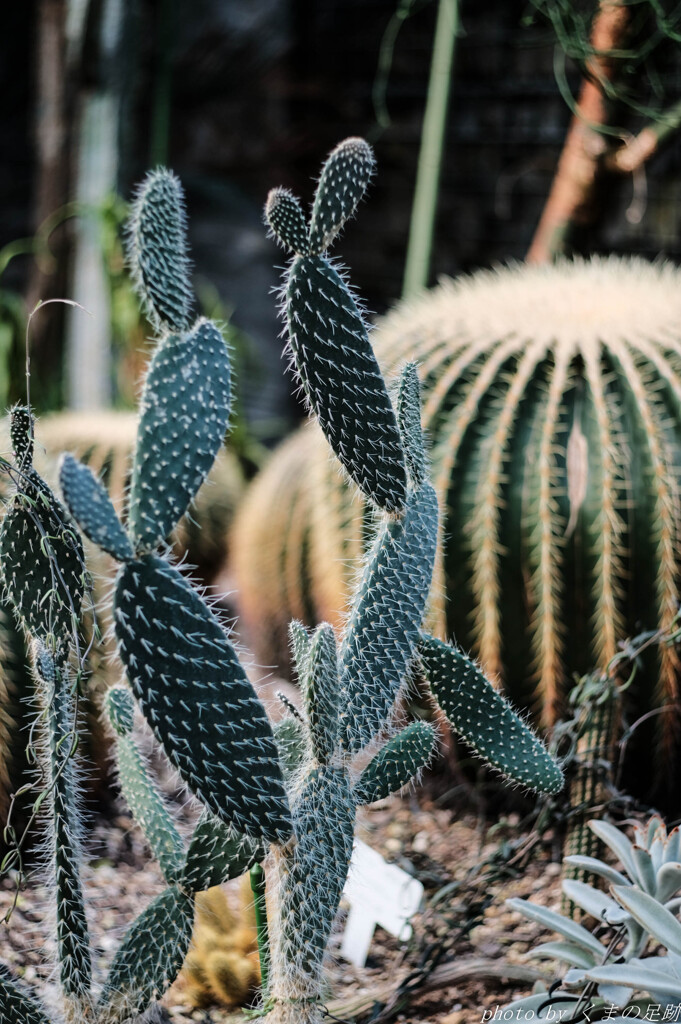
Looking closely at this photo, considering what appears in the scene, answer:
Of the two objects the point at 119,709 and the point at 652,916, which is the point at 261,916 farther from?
the point at 652,916

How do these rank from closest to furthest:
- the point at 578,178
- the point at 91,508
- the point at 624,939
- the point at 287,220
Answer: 1. the point at 91,508
2. the point at 287,220
3. the point at 624,939
4. the point at 578,178

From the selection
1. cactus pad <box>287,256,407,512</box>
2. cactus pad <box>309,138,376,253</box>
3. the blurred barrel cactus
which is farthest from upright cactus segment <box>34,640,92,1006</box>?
the blurred barrel cactus

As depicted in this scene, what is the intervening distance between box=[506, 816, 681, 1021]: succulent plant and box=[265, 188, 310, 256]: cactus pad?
22.5 inches

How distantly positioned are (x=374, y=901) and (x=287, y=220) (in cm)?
74

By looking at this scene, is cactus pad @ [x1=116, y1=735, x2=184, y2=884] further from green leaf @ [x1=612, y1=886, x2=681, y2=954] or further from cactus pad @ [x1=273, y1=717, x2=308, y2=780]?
green leaf @ [x1=612, y1=886, x2=681, y2=954]

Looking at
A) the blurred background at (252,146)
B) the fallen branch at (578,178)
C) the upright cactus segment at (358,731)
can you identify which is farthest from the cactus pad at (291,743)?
the blurred background at (252,146)

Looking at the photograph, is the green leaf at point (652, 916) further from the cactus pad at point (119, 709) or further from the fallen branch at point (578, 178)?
the fallen branch at point (578, 178)

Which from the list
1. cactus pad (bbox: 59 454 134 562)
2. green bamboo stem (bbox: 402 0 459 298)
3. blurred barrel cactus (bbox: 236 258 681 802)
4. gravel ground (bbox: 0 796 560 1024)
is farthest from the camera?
green bamboo stem (bbox: 402 0 459 298)

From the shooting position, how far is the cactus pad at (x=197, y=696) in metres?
0.70

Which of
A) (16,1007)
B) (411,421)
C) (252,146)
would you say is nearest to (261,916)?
(16,1007)

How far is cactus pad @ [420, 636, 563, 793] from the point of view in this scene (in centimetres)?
93

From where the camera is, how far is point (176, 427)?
0.73m

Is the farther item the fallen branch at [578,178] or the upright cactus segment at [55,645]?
the fallen branch at [578,178]

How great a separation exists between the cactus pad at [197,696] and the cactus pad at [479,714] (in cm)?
21
